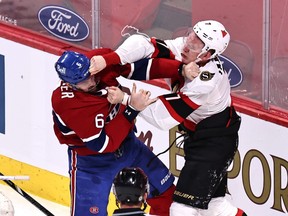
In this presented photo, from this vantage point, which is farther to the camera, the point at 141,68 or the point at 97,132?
the point at 141,68

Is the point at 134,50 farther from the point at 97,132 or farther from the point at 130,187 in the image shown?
the point at 130,187

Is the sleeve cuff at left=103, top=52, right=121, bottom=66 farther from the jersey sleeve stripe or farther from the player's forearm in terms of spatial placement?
the jersey sleeve stripe

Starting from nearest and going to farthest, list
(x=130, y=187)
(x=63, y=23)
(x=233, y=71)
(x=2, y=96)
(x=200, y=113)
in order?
(x=130, y=187) → (x=200, y=113) → (x=233, y=71) → (x=63, y=23) → (x=2, y=96)

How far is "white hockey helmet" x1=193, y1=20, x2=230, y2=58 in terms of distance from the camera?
6215 mm

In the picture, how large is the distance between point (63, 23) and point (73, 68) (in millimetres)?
1634

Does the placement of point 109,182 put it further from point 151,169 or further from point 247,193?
point 247,193

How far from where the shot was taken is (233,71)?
7055 mm

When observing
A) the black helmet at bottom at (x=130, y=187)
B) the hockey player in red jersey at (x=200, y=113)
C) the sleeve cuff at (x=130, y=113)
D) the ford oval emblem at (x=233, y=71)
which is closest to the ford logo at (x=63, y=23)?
the ford oval emblem at (x=233, y=71)

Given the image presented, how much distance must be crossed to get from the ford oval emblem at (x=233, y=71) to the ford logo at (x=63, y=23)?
0.87m

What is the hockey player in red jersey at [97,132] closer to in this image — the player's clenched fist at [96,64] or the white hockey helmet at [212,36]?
the player's clenched fist at [96,64]

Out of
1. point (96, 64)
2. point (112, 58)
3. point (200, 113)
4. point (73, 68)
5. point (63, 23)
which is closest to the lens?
point (73, 68)

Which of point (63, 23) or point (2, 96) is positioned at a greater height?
point (63, 23)

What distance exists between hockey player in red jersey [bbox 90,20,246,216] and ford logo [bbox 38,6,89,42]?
1.13 metres

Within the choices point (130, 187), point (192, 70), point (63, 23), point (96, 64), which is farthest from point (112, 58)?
point (63, 23)
